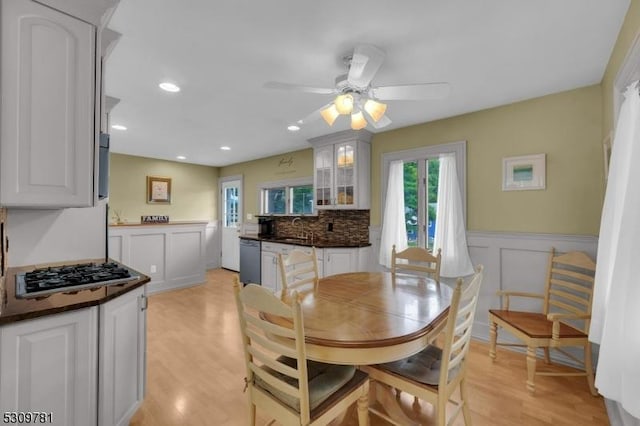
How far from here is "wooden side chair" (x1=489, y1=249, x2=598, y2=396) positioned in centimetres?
216

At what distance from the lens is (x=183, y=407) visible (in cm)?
201

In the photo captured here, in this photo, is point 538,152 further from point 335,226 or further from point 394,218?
point 335,226

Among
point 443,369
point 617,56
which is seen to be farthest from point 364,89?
point 443,369

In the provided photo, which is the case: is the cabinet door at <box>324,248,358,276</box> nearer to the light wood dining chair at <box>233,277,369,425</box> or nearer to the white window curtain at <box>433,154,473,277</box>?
the white window curtain at <box>433,154,473,277</box>

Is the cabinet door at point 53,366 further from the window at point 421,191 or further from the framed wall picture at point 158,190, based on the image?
the framed wall picture at point 158,190

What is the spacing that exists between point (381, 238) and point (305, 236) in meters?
1.61

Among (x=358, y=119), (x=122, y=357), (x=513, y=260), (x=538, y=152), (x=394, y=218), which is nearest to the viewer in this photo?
(x=122, y=357)

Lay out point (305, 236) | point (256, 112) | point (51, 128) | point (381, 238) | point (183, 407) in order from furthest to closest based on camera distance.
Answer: point (305, 236) < point (381, 238) < point (256, 112) < point (183, 407) < point (51, 128)

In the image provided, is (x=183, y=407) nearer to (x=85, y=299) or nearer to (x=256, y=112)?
(x=85, y=299)

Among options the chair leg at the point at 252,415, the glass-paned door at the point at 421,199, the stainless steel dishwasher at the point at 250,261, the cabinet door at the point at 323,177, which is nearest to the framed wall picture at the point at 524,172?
the glass-paned door at the point at 421,199

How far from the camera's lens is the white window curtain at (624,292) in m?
1.19

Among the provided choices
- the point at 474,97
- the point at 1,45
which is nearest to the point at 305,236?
the point at 474,97

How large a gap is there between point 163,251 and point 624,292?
531 centimetres

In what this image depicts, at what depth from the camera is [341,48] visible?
6.27 ft
